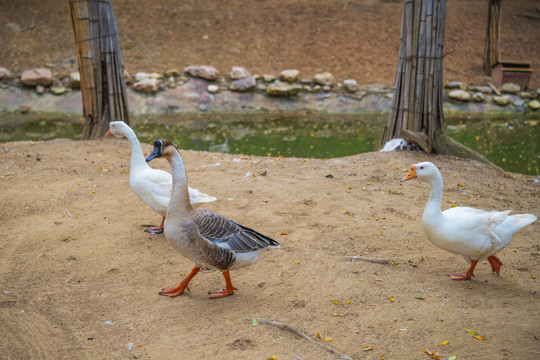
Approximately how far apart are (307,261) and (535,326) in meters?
2.07

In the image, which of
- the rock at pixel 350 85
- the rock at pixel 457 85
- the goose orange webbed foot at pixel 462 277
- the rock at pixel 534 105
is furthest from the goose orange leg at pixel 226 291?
the rock at pixel 534 105

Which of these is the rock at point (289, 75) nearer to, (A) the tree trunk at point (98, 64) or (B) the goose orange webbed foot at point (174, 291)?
(A) the tree trunk at point (98, 64)

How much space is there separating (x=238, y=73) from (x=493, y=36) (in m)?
9.06

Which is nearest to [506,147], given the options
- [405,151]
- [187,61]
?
[405,151]

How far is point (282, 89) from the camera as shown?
14.2 m

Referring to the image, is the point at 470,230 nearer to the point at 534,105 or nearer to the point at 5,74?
the point at 534,105

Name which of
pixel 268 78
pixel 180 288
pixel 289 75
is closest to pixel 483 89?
pixel 289 75

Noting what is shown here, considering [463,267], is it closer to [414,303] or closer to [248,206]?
[414,303]

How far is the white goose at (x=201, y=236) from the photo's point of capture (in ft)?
13.0

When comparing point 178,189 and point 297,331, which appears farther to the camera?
point 178,189

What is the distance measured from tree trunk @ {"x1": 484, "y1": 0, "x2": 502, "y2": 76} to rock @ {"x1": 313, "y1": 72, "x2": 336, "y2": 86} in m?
5.76

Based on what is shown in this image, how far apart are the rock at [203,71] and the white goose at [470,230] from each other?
11.1 meters

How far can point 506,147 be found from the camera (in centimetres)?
1071

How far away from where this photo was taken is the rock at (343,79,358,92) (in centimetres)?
1450
